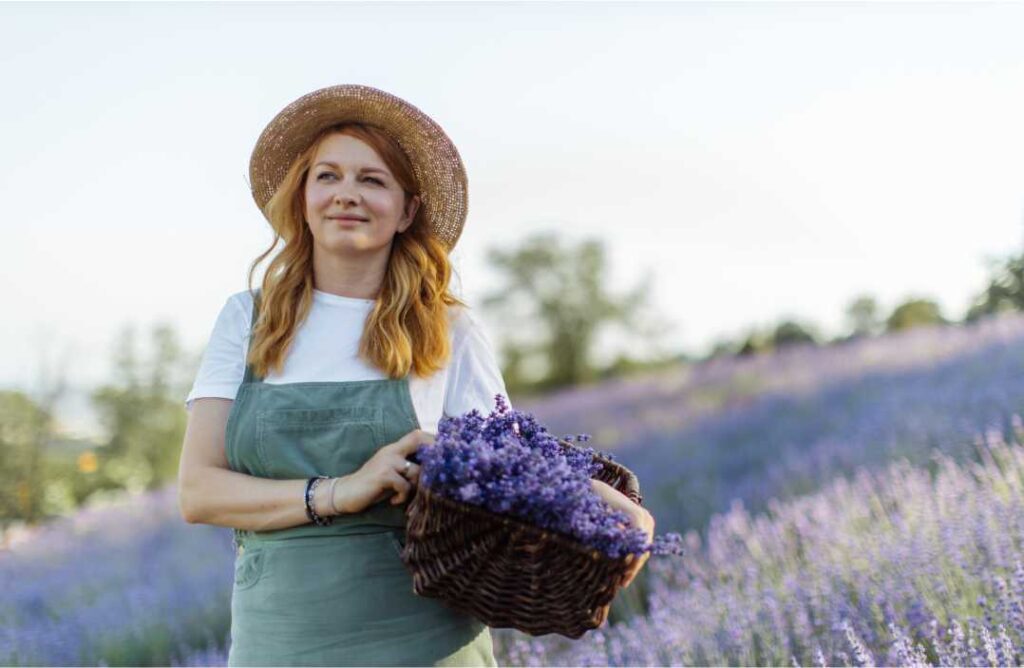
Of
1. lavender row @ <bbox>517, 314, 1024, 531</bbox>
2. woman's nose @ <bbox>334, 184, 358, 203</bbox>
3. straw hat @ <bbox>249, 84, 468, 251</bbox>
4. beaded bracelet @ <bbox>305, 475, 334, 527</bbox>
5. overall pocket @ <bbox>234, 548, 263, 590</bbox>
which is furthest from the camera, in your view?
lavender row @ <bbox>517, 314, 1024, 531</bbox>

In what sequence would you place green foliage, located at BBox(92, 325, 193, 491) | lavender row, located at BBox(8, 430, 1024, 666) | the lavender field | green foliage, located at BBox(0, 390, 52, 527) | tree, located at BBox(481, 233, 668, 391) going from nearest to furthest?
1. lavender row, located at BBox(8, 430, 1024, 666)
2. the lavender field
3. green foliage, located at BBox(0, 390, 52, 527)
4. green foliage, located at BBox(92, 325, 193, 491)
5. tree, located at BBox(481, 233, 668, 391)

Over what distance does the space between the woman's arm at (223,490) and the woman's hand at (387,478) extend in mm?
36

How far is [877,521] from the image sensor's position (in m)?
3.91

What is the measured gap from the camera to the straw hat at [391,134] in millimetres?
2139

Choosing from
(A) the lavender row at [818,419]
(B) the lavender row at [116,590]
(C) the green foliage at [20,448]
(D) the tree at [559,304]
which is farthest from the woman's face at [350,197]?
(D) the tree at [559,304]

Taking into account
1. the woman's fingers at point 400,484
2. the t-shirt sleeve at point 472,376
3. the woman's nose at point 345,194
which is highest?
the woman's nose at point 345,194

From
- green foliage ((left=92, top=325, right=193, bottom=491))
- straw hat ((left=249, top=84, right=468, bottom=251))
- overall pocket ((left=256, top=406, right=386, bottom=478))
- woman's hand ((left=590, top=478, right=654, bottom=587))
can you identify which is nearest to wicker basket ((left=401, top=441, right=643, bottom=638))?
woman's hand ((left=590, top=478, right=654, bottom=587))

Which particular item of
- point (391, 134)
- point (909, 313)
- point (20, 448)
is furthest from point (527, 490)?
point (909, 313)

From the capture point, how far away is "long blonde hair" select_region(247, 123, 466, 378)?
1939 mm

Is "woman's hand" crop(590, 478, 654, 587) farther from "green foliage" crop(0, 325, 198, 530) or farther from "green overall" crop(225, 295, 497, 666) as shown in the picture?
"green foliage" crop(0, 325, 198, 530)

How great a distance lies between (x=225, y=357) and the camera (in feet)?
6.37

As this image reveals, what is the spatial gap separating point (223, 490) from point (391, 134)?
873 millimetres

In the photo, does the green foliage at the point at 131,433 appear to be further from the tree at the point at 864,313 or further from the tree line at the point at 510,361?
the tree at the point at 864,313

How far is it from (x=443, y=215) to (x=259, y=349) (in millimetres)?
593
